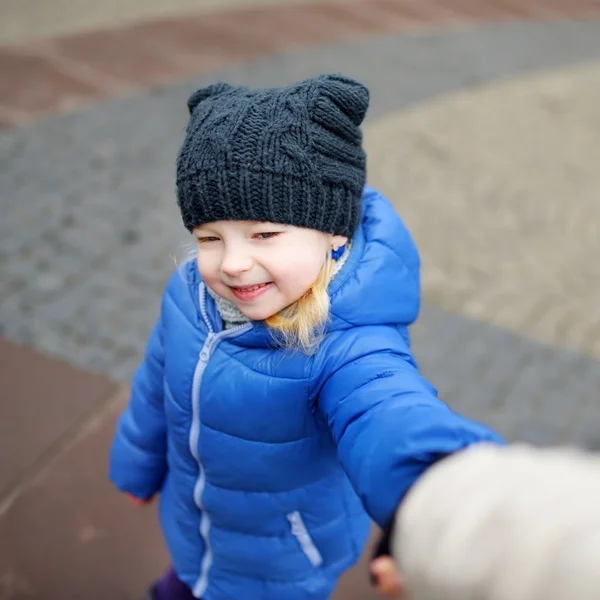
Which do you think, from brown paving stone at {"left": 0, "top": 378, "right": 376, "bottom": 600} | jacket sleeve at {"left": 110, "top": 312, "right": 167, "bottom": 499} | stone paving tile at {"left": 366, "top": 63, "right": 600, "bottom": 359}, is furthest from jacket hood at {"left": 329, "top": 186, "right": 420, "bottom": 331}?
stone paving tile at {"left": 366, "top": 63, "right": 600, "bottom": 359}

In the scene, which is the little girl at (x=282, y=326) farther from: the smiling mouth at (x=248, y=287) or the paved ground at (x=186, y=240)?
the paved ground at (x=186, y=240)

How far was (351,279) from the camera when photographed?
1666 mm

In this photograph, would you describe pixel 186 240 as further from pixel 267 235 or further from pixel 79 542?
pixel 267 235

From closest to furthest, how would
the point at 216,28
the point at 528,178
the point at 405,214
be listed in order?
1. the point at 405,214
2. the point at 528,178
3. the point at 216,28

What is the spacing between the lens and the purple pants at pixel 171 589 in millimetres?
2279

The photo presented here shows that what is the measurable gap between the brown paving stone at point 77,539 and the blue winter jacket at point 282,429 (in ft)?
2.04

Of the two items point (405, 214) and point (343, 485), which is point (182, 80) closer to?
point (405, 214)

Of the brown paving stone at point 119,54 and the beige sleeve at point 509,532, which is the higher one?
the beige sleeve at point 509,532

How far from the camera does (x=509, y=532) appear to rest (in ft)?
2.73

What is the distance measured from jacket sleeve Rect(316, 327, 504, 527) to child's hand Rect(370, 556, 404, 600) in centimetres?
15

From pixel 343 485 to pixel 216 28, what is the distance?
18.4 feet

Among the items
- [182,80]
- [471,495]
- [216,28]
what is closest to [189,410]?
[471,495]

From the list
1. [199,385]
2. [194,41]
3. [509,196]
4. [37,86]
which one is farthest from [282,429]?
[194,41]

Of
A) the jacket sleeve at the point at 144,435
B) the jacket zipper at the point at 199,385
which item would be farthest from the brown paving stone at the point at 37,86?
the jacket zipper at the point at 199,385
